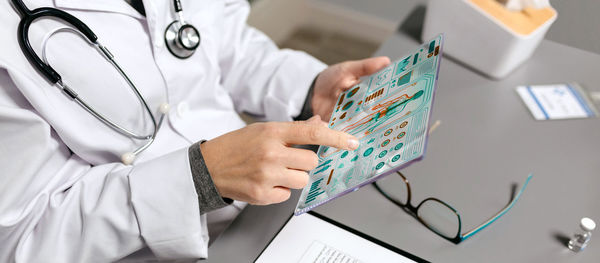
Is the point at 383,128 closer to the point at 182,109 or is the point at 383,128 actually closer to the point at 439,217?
the point at 439,217

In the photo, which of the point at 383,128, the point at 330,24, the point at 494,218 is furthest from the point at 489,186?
the point at 330,24

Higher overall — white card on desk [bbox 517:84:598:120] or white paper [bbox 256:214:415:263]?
white paper [bbox 256:214:415:263]

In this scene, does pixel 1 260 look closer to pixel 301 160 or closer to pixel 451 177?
pixel 301 160

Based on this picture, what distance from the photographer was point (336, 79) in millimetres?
883

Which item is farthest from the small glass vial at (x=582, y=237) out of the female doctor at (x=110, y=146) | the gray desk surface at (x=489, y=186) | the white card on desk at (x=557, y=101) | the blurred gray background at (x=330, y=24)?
the blurred gray background at (x=330, y=24)

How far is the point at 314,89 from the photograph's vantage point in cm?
94

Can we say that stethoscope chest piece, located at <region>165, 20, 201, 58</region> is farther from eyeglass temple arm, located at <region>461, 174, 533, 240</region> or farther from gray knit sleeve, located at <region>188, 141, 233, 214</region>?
eyeglass temple arm, located at <region>461, 174, 533, 240</region>

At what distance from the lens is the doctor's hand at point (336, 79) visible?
84 centimetres

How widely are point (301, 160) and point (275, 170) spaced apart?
0.14 feet

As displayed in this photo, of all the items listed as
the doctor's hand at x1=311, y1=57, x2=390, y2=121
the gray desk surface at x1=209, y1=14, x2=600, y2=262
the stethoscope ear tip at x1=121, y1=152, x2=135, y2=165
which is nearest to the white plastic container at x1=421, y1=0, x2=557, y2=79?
the gray desk surface at x1=209, y1=14, x2=600, y2=262

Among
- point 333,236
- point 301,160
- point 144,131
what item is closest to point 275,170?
point 301,160

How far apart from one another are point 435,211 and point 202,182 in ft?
1.37

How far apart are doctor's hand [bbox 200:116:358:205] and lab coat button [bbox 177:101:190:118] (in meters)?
0.21

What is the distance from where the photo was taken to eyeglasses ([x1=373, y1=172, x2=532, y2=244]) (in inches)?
27.5
